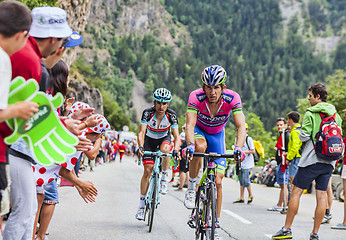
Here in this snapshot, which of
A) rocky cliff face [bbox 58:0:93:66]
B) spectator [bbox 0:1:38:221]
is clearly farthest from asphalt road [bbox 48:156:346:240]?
rocky cliff face [bbox 58:0:93:66]

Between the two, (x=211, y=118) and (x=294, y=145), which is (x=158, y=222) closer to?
(x=211, y=118)

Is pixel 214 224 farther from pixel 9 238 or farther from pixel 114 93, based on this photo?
pixel 114 93

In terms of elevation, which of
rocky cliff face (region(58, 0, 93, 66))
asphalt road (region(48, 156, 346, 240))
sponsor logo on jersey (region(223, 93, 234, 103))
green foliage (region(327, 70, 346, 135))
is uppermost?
rocky cliff face (region(58, 0, 93, 66))

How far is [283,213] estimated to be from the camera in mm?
10336

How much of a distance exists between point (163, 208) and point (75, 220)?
8.95ft

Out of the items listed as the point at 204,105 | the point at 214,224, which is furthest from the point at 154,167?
the point at 214,224

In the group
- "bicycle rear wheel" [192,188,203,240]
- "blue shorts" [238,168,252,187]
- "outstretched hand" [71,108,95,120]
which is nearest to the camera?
"outstretched hand" [71,108,95,120]

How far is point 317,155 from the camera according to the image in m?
6.72

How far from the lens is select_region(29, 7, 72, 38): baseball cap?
9.95 feet

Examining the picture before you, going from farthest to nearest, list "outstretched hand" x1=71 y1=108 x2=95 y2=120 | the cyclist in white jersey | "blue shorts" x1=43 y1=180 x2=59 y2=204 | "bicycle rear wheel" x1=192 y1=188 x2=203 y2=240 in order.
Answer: the cyclist in white jersey → "bicycle rear wheel" x1=192 y1=188 x2=203 y2=240 → "blue shorts" x1=43 y1=180 x2=59 y2=204 → "outstretched hand" x1=71 y1=108 x2=95 y2=120

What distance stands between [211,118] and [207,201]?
111 centimetres

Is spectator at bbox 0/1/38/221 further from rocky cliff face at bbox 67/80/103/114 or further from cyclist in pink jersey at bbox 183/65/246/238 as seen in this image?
rocky cliff face at bbox 67/80/103/114

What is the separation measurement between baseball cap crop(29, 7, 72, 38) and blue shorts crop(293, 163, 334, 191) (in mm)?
4689

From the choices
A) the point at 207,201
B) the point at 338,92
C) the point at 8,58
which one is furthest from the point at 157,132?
the point at 338,92
